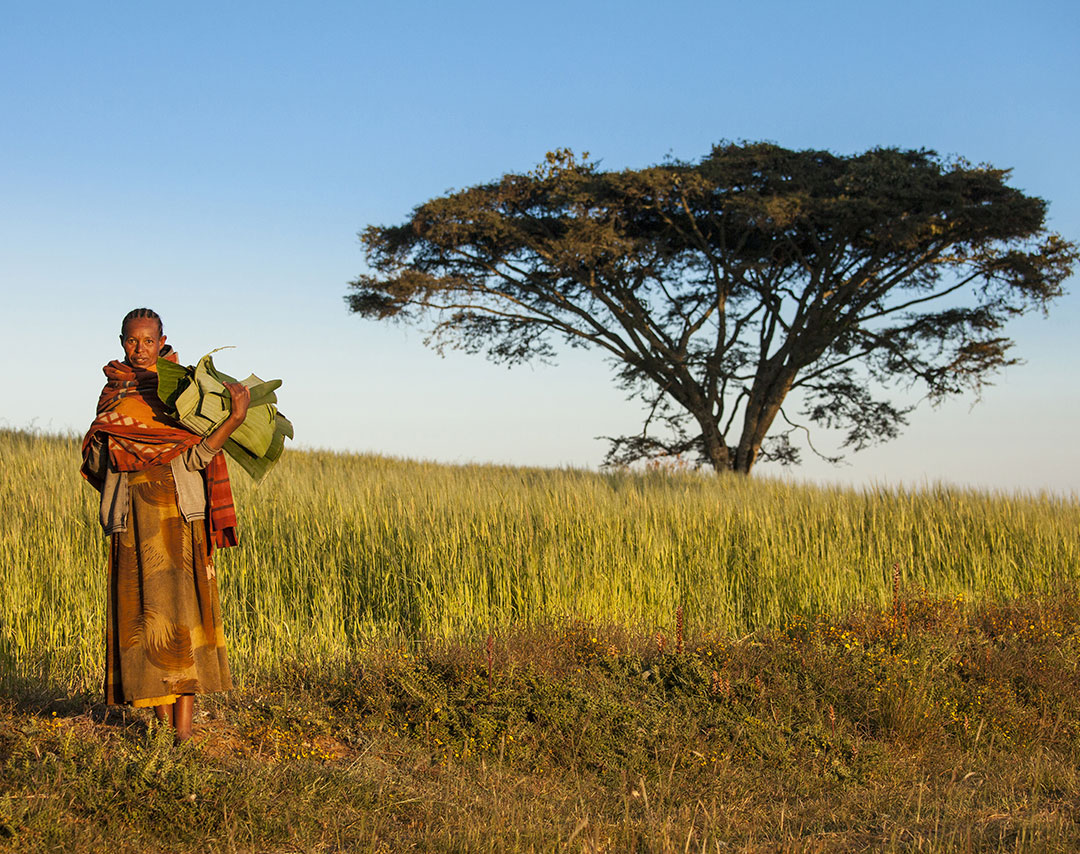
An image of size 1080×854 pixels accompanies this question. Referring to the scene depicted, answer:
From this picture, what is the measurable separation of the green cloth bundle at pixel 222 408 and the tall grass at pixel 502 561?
1.99 m

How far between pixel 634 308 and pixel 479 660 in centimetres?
1565

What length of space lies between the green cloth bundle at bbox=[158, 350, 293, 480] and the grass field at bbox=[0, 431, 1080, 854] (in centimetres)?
143

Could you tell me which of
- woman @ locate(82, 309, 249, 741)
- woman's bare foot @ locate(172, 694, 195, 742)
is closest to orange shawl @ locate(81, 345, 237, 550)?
woman @ locate(82, 309, 249, 741)

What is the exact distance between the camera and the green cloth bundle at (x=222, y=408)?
4.48 m

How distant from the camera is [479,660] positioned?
20.0 ft

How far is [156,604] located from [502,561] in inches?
164

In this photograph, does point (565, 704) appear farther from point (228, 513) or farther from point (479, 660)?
point (228, 513)

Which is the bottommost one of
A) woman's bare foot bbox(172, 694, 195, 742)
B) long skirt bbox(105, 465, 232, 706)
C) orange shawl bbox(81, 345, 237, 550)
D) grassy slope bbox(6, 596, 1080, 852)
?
grassy slope bbox(6, 596, 1080, 852)

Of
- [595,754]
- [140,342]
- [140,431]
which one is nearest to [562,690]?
[595,754]

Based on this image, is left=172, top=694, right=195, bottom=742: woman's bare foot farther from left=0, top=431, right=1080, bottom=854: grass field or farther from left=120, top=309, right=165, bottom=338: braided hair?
left=120, top=309, right=165, bottom=338: braided hair

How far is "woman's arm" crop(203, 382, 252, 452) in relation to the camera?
4.55 meters

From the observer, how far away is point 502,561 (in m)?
8.44

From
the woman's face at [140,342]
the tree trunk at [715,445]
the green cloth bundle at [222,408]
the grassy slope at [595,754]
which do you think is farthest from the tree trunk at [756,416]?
the woman's face at [140,342]

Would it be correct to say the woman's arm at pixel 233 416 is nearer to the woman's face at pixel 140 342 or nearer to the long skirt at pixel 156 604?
the long skirt at pixel 156 604
